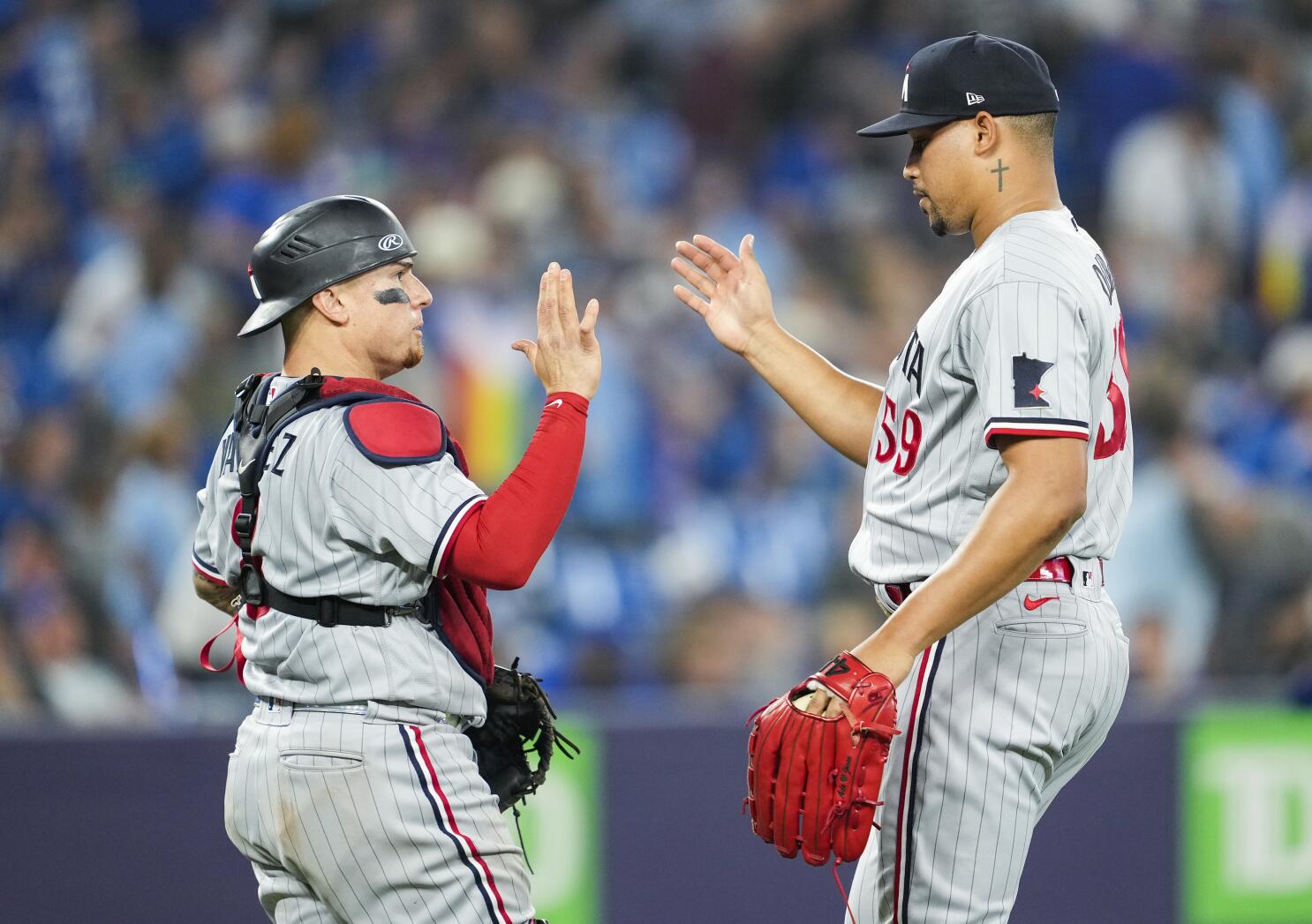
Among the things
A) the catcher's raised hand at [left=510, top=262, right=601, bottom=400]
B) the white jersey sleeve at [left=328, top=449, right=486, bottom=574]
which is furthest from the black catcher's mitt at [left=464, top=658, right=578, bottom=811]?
the catcher's raised hand at [left=510, top=262, right=601, bottom=400]

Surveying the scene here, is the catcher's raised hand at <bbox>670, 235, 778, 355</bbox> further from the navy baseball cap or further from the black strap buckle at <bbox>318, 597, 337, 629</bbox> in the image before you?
the black strap buckle at <bbox>318, 597, 337, 629</bbox>

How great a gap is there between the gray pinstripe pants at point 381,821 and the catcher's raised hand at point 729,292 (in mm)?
1238

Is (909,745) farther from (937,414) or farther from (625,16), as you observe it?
(625,16)

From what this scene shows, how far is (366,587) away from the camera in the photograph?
→ 3.06m

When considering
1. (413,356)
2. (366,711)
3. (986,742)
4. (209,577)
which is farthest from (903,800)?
(209,577)

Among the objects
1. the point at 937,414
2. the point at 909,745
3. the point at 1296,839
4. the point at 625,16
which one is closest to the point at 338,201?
the point at 937,414

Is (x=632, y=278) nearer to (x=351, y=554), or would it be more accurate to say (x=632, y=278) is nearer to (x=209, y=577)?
(x=209, y=577)

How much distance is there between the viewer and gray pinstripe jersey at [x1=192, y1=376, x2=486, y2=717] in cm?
301

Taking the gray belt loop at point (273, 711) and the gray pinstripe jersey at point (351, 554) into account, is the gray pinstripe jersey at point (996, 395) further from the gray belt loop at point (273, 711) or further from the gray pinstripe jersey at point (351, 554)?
the gray belt loop at point (273, 711)

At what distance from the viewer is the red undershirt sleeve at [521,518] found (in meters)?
2.99

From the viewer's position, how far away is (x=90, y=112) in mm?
9211

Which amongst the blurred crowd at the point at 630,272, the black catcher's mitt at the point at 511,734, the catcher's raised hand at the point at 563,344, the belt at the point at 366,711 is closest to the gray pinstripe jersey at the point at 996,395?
the catcher's raised hand at the point at 563,344

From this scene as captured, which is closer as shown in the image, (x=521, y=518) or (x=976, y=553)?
(x=976, y=553)

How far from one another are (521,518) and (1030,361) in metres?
0.93
